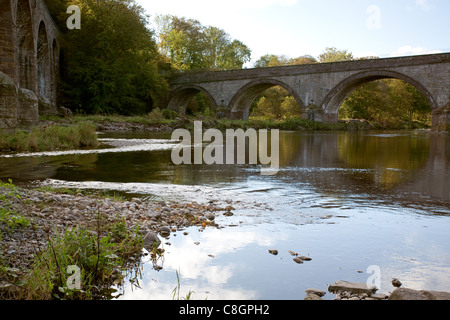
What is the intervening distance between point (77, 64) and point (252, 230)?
1223 inches

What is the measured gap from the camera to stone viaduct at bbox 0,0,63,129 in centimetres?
1211

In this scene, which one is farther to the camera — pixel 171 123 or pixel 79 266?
pixel 171 123

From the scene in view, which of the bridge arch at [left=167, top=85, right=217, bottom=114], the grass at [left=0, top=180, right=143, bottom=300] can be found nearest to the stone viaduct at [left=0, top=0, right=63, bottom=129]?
the grass at [left=0, top=180, right=143, bottom=300]

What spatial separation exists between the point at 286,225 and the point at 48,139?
1027cm

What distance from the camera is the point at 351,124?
42.0m

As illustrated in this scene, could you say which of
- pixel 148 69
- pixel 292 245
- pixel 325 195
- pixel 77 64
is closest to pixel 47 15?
pixel 77 64

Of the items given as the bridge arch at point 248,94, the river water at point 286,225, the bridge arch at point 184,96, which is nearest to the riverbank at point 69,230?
the river water at point 286,225

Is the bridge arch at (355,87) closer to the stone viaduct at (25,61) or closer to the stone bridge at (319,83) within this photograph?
the stone bridge at (319,83)

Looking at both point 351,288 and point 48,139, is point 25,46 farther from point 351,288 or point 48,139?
point 351,288

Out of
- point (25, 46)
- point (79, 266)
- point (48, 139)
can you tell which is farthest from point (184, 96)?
point (79, 266)

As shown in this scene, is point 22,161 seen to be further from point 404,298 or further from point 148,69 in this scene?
point 148,69

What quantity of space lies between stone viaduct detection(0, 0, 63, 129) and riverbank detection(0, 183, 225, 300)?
786cm

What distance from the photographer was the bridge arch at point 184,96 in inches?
1725

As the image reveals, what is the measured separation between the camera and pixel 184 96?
→ 47.2 m
